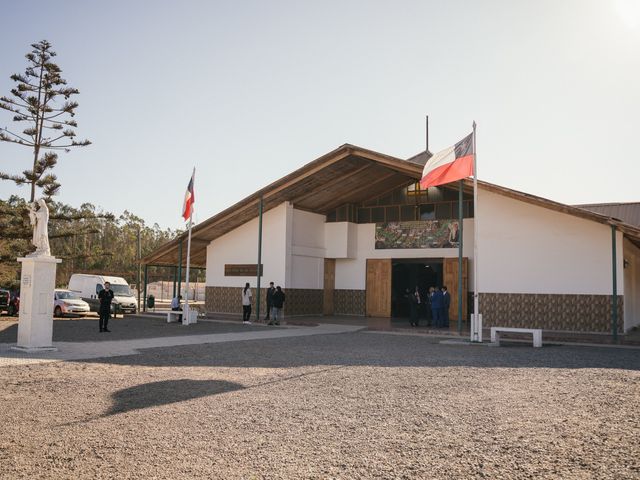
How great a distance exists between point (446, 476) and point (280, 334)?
44.6 feet

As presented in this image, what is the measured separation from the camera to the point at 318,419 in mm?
6664

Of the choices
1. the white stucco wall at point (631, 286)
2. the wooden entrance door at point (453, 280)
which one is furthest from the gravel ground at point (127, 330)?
the white stucco wall at point (631, 286)

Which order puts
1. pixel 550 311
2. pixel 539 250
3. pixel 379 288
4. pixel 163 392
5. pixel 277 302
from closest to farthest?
pixel 163 392, pixel 550 311, pixel 539 250, pixel 277 302, pixel 379 288

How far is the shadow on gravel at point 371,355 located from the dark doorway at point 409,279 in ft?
36.4

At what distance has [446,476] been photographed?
15.4 ft

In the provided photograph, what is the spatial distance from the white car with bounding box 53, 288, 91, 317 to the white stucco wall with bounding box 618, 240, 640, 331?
21.5m

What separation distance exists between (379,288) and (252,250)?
5.94 m

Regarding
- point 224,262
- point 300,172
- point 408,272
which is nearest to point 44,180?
point 224,262

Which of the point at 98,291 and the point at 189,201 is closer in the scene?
the point at 189,201

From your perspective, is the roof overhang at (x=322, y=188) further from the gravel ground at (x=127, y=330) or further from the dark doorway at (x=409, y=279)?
the gravel ground at (x=127, y=330)

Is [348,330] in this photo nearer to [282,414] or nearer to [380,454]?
[282,414]

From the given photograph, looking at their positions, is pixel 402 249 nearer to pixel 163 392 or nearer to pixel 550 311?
pixel 550 311

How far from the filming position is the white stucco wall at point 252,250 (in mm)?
24672

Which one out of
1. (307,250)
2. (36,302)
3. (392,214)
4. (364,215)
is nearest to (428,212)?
(392,214)
